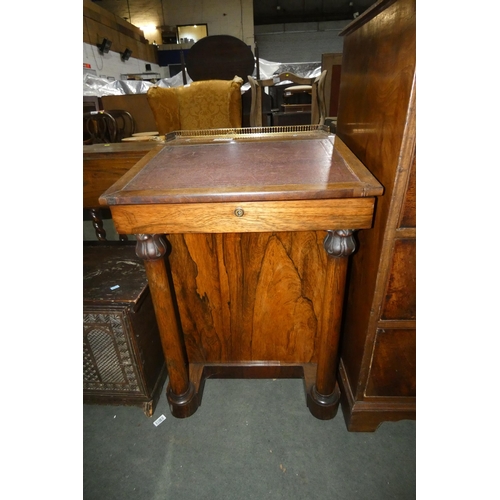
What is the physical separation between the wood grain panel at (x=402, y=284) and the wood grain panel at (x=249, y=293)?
29 centimetres

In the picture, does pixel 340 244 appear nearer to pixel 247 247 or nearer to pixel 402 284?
pixel 402 284

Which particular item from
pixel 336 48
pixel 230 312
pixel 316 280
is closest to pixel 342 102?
pixel 316 280

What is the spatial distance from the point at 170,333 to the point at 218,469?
514 millimetres

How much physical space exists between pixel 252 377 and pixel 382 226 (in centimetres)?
94

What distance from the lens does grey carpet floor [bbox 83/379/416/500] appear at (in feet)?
3.38

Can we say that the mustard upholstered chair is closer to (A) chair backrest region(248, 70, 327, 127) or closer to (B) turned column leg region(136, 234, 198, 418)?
(A) chair backrest region(248, 70, 327, 127)

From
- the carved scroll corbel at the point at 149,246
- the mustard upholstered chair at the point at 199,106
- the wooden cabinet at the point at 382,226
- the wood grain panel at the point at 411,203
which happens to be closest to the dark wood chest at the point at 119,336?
the carved scroll corbel at the point at 149,246

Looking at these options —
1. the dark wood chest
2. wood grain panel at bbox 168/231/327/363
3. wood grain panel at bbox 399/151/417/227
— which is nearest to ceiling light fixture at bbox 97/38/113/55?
the dark wood chest

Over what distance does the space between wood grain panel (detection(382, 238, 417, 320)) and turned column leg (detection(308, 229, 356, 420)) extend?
126 mm

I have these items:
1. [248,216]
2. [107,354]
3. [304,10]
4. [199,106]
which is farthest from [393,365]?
[304,10]

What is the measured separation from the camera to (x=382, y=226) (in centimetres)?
85

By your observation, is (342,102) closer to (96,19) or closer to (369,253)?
(369,253)

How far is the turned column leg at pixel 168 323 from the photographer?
0.90m

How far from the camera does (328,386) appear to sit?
1186 millimetres
